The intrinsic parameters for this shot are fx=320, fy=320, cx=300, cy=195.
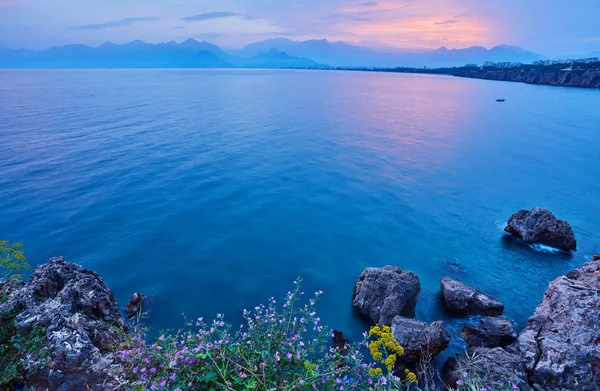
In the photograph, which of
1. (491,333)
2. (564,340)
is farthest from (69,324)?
(564,340)

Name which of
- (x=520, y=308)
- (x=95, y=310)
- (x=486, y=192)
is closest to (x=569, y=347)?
(x=520, y=308)

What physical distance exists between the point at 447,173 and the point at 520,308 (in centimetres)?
2384

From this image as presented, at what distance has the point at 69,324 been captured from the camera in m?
8.14

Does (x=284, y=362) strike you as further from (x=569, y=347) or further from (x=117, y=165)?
(x=117, y=165)

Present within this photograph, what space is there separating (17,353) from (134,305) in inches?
366

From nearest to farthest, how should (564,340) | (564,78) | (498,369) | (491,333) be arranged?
1. (498,369)
2. (564,340)
3. (491,333)
4. (564,78)

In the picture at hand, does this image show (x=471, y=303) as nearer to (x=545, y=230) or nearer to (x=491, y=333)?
(x=491, y=333)

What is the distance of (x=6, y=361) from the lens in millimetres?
7191

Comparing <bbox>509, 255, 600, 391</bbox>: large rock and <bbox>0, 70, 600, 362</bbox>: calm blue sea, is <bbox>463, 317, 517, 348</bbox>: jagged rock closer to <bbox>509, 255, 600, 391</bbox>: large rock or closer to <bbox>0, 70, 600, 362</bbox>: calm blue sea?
<bbox>509, 255, 600, 391</bbox>: large rock

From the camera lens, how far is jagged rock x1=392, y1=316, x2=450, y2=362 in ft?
43.1

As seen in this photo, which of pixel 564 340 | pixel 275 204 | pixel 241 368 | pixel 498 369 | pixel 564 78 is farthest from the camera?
pixel 564 78

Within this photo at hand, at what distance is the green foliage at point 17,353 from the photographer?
684 centimetres

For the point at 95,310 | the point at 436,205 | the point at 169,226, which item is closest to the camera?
the point at 95,310

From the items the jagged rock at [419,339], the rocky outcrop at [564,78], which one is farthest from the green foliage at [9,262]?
the rocky outcrop at [564,78]
